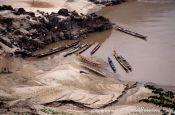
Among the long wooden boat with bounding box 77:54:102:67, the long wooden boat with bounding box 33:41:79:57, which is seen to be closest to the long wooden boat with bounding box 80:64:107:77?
the long wooden boat with bounding box 77:54:102:67

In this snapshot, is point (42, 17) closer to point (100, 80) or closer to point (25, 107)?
point (100, 80)

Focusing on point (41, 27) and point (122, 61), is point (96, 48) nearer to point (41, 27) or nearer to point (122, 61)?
point (122, 61)

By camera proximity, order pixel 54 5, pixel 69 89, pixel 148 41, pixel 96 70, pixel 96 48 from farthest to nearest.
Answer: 1. pixel 54 5
2. pixel 148 41
3. pixel 96 48
4. pixel 96 70
5. pixel 69 89

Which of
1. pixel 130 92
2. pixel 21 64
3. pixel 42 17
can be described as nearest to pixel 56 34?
pixel 42 17

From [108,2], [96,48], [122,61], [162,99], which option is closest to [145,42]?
[96,48]

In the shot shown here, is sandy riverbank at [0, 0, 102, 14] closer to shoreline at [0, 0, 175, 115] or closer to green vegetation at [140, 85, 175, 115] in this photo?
shoreline at [0, 0, 175, 115]
